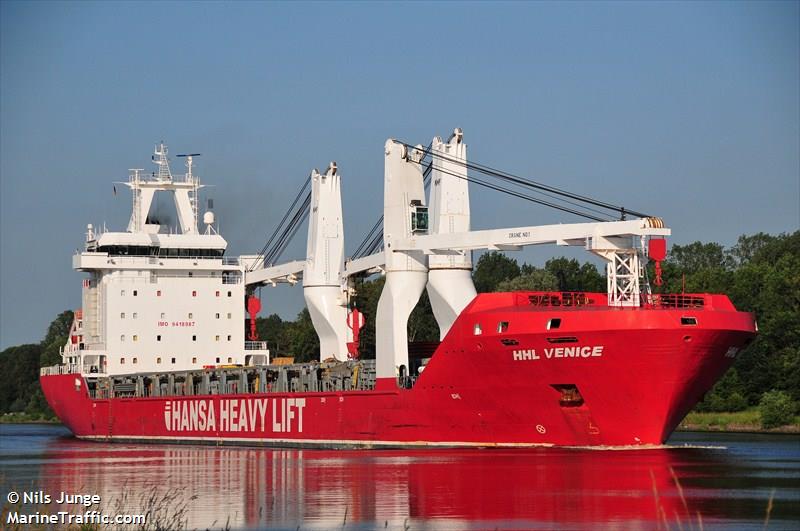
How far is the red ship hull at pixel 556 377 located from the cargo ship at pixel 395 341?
0.17 ft

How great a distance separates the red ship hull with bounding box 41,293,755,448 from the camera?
36062mm

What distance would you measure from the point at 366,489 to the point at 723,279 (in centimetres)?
4739

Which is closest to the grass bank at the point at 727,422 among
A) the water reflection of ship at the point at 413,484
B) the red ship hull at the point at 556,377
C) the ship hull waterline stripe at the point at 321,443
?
the water reflection of ship at the point at 413,484

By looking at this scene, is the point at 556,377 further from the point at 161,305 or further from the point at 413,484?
the point at 161,305

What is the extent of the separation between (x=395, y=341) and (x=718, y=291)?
111 ft

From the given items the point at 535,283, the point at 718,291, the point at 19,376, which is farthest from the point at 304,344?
the point at 19,376

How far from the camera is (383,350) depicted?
43812mm

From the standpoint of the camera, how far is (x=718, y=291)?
72.1m

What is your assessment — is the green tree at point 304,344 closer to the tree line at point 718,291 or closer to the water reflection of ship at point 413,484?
the tree line at point 718,291

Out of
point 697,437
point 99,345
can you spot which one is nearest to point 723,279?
point 697,437

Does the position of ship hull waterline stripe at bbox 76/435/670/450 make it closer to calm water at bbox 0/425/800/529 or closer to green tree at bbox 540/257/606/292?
calm water at bbox 0/425/800/529

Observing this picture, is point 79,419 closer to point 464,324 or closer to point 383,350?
point 383,350

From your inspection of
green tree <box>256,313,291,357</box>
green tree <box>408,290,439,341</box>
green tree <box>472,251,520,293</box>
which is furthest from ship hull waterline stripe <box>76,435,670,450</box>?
green tree <box>472,251,520,293</box>

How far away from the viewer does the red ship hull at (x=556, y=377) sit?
3606 cm
